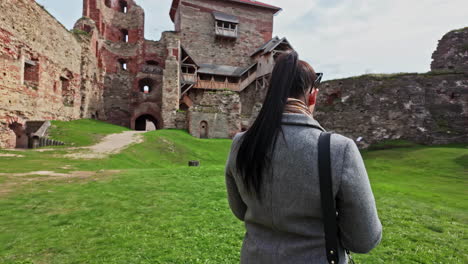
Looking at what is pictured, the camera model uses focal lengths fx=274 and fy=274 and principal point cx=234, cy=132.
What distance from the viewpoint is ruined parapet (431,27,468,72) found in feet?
63.4

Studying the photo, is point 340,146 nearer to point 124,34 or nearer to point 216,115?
point 216,115

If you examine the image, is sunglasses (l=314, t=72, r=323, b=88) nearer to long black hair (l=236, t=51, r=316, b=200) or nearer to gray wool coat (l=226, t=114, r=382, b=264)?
long black hair (l=236, t=51, r=316, b=200)

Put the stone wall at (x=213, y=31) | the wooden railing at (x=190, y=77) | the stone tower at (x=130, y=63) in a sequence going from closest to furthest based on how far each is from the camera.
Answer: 1. the stone tower at (x=130, y=63)
2. the wooden railing at (x=190, y=77)
3. the stone wall at (x=213, y=31)

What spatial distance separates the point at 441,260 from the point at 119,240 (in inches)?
178

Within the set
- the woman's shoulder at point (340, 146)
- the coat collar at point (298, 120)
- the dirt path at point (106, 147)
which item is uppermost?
the coat collar at point (298, 120)

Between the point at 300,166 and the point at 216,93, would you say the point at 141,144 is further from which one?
the point at 300,166

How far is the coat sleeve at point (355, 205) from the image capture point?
1.31 metres

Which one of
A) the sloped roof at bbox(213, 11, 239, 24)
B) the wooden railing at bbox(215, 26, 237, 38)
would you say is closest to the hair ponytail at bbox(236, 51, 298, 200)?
the wooden railing at bbox(215, 26, 237, 38)

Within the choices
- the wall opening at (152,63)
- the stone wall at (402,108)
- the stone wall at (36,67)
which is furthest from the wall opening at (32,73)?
the stone wall at (402,108)

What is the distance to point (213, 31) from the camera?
3919 cm

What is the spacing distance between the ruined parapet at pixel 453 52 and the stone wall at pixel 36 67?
27259mm

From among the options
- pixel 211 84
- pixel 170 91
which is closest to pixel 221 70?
pixel 211 84

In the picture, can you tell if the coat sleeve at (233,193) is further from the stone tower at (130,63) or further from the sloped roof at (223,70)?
the sloped roof at (223,70)

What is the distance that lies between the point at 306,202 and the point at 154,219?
13.8ft
